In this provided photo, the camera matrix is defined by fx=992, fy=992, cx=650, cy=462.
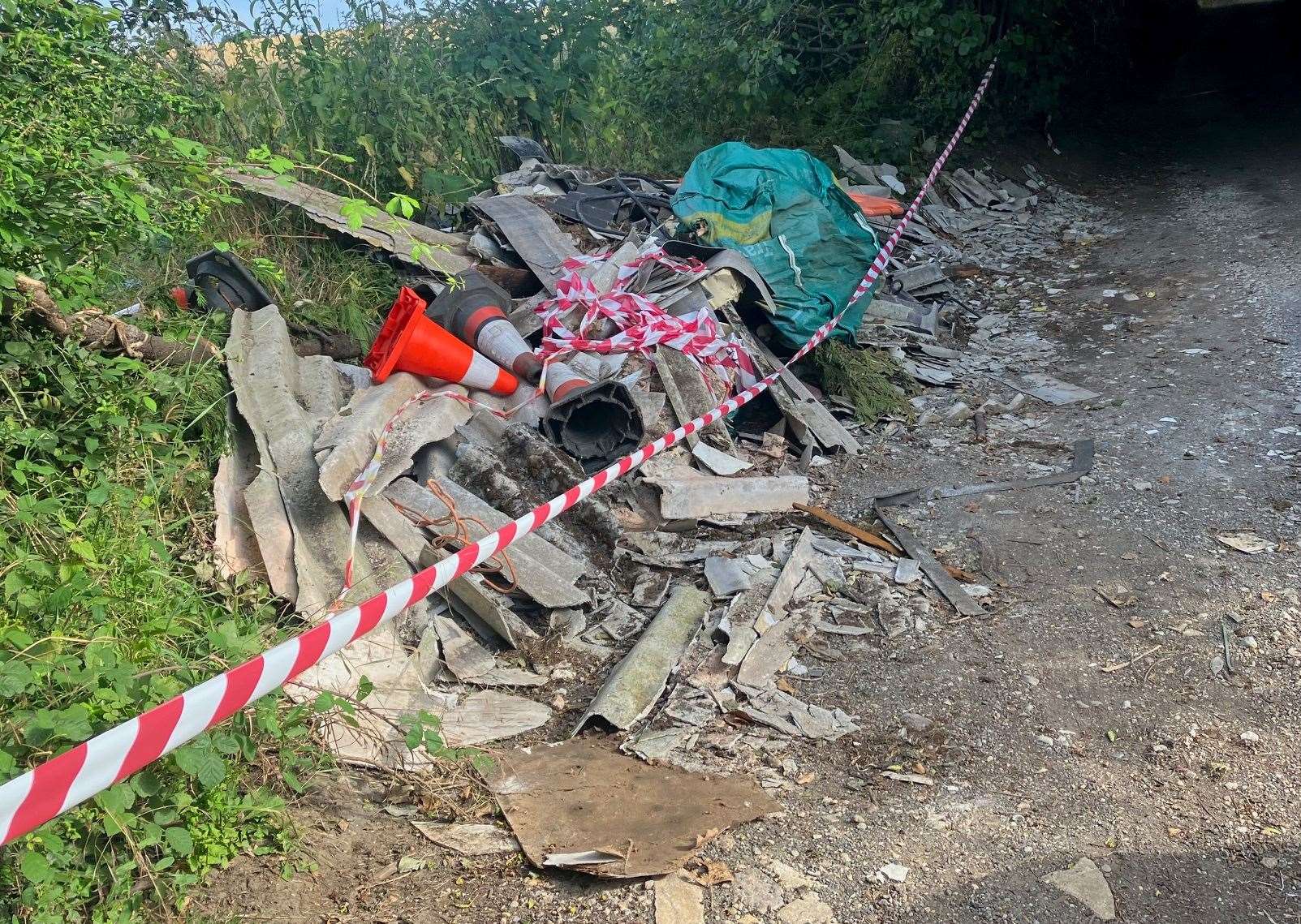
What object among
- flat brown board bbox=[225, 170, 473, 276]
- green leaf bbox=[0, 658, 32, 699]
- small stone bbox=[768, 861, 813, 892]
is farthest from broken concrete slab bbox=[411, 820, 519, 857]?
flat brown board bbox=[225, 170, 473, 276]

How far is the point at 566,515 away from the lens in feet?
17.6

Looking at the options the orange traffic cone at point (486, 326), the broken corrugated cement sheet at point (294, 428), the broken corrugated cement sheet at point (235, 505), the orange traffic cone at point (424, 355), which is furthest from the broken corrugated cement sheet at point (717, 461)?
the broken corrugated cement sheet at point (235, 505)

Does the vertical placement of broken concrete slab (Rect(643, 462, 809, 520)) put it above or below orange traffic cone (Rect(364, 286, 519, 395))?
below

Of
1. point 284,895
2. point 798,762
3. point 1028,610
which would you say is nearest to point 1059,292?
point 1028,610

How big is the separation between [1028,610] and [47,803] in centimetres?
413

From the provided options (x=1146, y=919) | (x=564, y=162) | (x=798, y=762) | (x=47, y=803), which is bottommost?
(x=1146, y=919)

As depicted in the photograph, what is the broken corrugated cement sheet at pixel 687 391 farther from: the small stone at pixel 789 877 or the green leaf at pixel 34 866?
the green leaf at pixel 34 866

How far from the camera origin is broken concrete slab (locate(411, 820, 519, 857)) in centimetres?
338

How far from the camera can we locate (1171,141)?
45.5 feet

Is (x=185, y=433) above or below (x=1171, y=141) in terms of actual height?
above

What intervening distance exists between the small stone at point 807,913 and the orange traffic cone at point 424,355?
11.9 feet

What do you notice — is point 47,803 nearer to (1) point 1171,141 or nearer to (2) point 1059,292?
(2) point 1059,292

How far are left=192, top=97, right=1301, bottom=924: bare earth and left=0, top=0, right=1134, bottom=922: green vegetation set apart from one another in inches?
14.6

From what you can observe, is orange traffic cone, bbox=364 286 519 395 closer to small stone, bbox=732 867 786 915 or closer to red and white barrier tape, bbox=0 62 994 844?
red and white barrier tape, bbox=0 62 994 844
